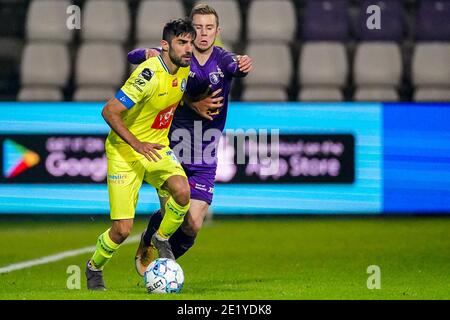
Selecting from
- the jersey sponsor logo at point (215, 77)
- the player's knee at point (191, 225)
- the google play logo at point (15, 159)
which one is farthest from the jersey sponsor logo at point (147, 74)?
the google play logo at point (15, 159)

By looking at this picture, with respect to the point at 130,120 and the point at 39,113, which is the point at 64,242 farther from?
the point at 130,120

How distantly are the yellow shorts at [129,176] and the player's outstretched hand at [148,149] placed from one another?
0.21 m

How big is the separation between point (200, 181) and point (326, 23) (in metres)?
6.16

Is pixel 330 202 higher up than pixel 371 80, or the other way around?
pixel 371 80

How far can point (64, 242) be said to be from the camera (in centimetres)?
1258

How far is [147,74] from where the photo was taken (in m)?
8.69

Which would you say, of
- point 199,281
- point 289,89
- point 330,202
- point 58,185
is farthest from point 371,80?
point 199,281

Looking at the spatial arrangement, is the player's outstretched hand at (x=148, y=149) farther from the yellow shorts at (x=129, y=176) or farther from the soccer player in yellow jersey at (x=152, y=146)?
the yellow shorts at (x=129, y=176)

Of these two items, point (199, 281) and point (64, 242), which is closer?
point (199, 281)

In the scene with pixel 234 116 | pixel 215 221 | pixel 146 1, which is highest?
pixel 146 1

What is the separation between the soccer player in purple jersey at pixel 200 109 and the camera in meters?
9.39
